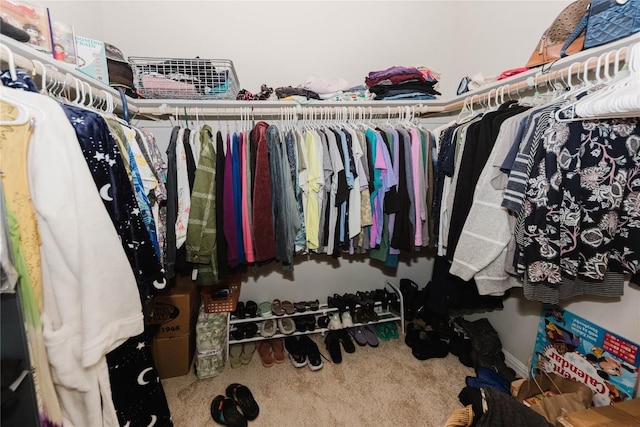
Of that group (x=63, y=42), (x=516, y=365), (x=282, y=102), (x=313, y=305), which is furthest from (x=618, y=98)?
A: (x=313, y=305)

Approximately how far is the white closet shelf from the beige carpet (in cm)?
161

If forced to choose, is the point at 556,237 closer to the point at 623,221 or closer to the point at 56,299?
the point at 623,221

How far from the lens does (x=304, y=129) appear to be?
5.31 ft

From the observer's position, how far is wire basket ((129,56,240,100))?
60.6 inches

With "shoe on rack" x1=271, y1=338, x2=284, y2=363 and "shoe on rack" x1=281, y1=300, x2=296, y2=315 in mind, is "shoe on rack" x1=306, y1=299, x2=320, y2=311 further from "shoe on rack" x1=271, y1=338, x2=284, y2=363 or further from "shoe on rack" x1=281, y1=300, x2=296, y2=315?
"shoe on rack" x1=271, y1=338, x2=284, y2=363

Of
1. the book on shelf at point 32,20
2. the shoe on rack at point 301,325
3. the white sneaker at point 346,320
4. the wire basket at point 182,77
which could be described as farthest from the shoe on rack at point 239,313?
the book on shelf at point 32,20

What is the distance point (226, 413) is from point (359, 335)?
3.29 ft

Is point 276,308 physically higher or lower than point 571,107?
lower

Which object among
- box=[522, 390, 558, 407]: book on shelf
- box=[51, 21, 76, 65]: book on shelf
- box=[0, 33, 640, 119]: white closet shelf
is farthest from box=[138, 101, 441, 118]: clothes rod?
box=[522, 390, 558, 407]: book on shelf

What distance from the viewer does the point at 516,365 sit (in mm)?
1768

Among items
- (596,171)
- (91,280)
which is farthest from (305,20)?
(91,280)

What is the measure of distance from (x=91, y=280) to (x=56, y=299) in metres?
0.08

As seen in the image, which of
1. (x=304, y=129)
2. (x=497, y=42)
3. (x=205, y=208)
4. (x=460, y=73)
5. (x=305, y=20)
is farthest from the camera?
(x=460, y=73)

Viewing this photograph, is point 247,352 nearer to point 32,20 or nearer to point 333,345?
point 333,345
